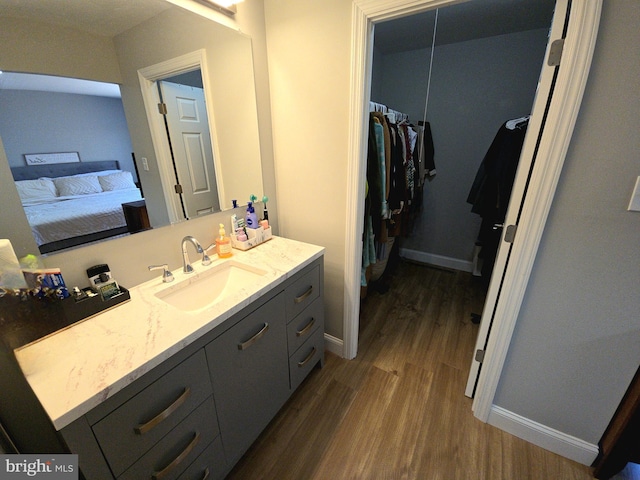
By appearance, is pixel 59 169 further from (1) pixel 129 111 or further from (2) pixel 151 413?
(2) pixel 151 413

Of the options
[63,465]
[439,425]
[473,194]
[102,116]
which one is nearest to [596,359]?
[439,425]

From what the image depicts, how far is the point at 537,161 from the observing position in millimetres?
971

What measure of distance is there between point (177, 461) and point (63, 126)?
1173mm

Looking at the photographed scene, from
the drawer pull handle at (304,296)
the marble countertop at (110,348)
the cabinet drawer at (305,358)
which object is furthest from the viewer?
the cabinet drawer at (305,358)

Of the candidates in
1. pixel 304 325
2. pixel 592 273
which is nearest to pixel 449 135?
pixel 592 273

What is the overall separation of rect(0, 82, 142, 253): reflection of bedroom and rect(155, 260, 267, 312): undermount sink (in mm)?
327

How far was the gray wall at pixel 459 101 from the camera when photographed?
2.27 m

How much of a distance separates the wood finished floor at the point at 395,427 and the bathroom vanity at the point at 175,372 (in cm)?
21

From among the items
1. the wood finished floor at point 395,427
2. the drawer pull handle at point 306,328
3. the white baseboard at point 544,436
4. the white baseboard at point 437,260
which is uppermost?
the drawer pull handle at point 306,328

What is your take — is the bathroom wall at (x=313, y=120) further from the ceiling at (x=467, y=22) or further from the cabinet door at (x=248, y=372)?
the ceiling at (x=467, y=22)

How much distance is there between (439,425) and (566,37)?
1746 millimetres

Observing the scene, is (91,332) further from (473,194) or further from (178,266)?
(473,194)

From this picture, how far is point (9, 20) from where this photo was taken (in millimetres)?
751

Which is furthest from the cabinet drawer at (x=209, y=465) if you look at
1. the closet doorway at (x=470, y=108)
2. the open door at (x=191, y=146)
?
the closet doorway at (x=470, y=108)
